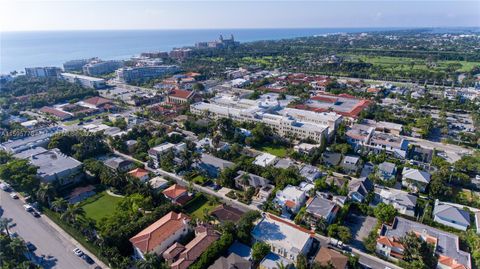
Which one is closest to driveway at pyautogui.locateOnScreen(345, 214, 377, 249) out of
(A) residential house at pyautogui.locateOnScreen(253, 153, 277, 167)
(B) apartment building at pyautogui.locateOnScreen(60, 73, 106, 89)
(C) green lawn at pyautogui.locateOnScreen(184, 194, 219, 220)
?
(A) residential house at pyautogui.locateOnScreen(253, 153, 277, 167)

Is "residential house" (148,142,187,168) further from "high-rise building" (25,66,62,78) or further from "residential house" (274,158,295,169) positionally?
"high-rise building" (25,66,62,78)

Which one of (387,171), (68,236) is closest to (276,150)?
(387,171)

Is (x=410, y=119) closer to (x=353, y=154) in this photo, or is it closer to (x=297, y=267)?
(x=353, y=154)

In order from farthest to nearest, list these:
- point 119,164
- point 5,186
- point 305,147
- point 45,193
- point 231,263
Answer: point 305,147 → point 119,164 → point 5,186 → point 45,193 → point 231,263

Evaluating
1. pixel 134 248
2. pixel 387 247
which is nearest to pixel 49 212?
pixel 134 248

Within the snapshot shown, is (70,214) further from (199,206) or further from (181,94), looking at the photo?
(181,94)
